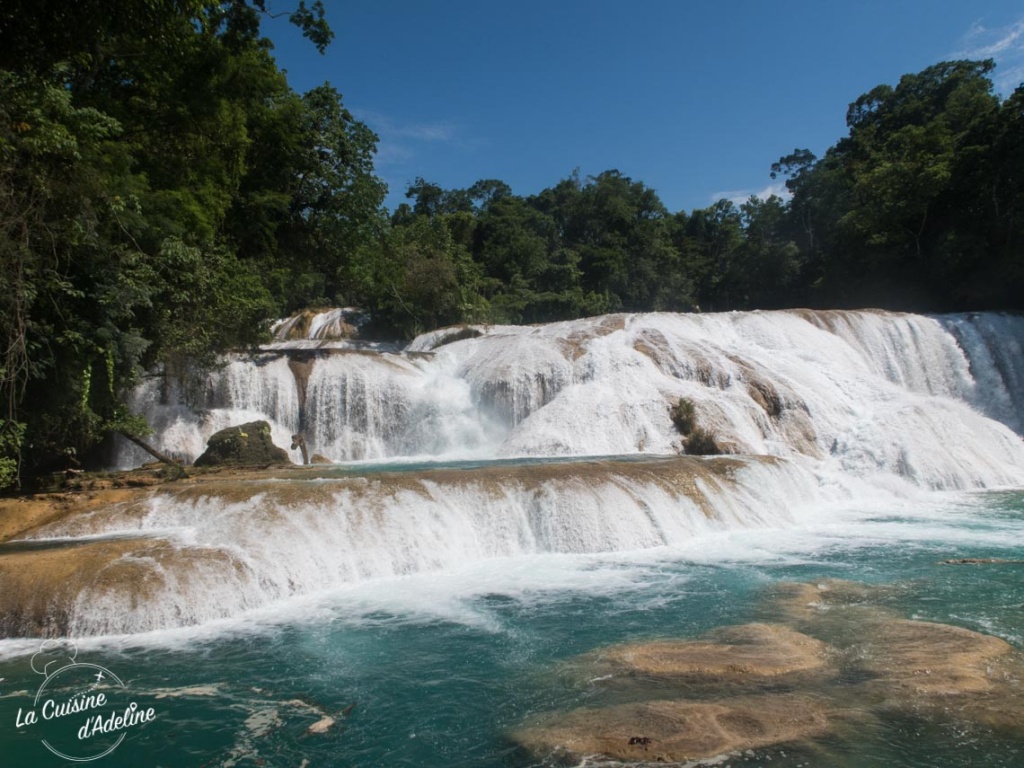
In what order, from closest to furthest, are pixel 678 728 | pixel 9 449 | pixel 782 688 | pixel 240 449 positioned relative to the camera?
pixel 678 728 < pixel 782 688 < pixel 9 449 < pixel 240 449

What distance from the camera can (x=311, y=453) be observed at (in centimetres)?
1658

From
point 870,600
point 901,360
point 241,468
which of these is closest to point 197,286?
point 241,468

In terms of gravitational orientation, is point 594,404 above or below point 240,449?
above

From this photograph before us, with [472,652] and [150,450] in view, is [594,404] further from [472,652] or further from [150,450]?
[472,652]

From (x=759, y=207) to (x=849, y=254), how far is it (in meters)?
10.8

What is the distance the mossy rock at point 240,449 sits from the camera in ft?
44.7

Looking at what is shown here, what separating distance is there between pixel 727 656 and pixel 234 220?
531 inches

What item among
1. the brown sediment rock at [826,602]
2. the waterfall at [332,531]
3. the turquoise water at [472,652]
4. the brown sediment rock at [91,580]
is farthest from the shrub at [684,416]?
the brown sediment rock at [91,580]

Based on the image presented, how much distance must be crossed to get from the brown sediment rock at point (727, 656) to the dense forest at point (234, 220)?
6.71 meters

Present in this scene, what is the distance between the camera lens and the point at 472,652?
6.30 m

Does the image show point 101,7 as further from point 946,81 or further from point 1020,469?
point 946,81

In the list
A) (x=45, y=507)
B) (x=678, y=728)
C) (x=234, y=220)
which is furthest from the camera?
(x=234, y=220)

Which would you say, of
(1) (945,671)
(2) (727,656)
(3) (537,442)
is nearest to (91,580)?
(2) (727,656)

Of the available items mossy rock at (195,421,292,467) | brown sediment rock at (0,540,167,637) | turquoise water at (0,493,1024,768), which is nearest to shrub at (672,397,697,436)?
turquoise water at (0,493,1024,768)
